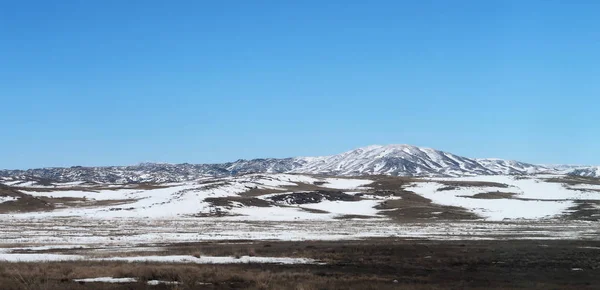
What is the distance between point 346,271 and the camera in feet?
88.7

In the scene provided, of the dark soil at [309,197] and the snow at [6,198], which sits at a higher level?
the dark soil at [309,197]

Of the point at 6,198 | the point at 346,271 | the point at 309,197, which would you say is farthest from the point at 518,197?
the point at 346,271

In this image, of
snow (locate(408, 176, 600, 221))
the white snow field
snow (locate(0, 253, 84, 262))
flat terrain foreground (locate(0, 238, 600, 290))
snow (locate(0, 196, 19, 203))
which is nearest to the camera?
flat terrain foreground (locate(0, 238, 600, 290))

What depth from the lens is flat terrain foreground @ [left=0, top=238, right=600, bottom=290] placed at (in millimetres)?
21766

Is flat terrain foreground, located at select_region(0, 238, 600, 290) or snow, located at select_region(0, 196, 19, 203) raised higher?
→ snow, located at select_region(0, 196, 19, 203)

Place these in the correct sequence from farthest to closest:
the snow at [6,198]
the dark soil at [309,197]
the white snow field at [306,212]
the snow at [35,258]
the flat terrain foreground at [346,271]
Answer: the dark soil at [309,197]
the snow at [6,198]
the white snow field at [306,212]
the snow at [35,258]
the flat terrain foreground at [346,271]

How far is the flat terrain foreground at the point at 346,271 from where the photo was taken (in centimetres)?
2177

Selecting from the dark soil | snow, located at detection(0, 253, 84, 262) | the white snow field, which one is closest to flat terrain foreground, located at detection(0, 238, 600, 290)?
snow, located at detection(0, 253, 84, 262)

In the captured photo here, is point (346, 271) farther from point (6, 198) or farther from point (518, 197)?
point (518, 197)

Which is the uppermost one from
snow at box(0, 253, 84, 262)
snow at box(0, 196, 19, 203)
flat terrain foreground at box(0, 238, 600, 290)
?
snow at box(0, 196, 19, 203)

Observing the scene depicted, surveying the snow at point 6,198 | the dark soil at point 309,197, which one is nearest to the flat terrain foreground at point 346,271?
the dark soil at point 309,197

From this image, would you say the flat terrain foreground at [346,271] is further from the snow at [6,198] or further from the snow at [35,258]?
the snow at [6,198]

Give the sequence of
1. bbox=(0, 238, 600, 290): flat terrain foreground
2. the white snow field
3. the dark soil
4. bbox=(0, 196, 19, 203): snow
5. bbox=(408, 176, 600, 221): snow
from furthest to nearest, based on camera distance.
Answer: the dark soil
bbox=(0, 196, 19, 203): snow
bbox=(408, 176, 600, 221): snow
the white snow field
bbox=(0, 238, 600, 290): flat terrain foreground

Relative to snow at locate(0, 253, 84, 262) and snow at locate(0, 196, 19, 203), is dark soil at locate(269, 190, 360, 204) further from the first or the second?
snow at locate(0, 253, 84, 262)
